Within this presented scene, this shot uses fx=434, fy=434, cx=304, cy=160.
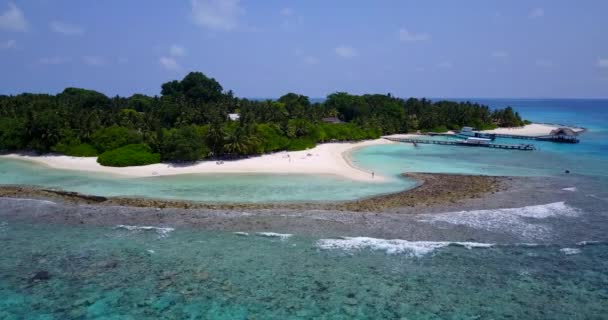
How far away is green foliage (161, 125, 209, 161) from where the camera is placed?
5138cm

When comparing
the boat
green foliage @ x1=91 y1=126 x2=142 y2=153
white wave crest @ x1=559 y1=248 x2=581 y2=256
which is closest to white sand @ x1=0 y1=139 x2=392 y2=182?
green foliage @ x1=91 y1=126 x2=142 y2=153

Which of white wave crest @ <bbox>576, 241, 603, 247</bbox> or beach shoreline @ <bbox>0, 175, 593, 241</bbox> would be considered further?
beach shoreline @ <bbox>0, 175, 593, 241</bbox>

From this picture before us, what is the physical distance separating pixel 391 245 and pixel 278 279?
7833 mm

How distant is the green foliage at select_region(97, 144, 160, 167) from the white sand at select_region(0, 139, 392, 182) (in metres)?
0.91

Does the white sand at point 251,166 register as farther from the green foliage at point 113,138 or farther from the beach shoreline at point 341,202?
the beach shoreline at point 341,202

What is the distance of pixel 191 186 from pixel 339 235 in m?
19.9

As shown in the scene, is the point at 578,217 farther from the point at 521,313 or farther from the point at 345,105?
the point at 345,105

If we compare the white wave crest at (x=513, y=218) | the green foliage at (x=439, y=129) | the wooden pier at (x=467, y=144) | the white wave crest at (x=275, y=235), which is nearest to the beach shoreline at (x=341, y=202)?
the white wave crest at (x=513, y=218)

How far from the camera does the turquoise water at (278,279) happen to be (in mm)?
18812

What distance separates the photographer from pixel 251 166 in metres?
52.3

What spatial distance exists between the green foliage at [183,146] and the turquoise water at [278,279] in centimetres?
2419

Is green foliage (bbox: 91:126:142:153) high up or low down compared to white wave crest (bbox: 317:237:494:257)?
up

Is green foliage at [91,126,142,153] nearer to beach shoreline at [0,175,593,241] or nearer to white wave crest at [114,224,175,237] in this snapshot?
beach shoreline at [0,175,593,241]

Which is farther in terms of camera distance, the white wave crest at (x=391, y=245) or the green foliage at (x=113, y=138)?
the green foliage at (x=113, y=138)
